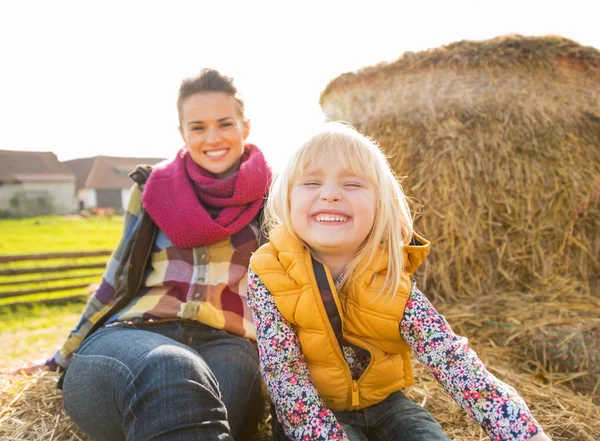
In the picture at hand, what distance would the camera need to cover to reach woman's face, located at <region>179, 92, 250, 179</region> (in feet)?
6.61

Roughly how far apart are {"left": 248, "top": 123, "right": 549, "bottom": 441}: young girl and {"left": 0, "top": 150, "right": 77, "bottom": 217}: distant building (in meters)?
7.57

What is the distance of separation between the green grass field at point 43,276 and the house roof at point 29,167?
791mm

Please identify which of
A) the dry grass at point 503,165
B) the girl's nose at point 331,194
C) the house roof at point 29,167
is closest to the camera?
the girl's nose at point 331,194

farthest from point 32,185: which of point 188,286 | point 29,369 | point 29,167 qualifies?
point 188,286

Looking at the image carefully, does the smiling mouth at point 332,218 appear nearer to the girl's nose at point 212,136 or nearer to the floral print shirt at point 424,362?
the floral print shirt at point 424,362

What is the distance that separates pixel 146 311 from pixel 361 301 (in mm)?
942

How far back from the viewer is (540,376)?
238cm

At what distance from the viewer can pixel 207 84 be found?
201 centimetres

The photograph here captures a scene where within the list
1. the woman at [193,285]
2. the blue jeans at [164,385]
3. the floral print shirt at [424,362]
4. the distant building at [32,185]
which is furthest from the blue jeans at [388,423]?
the distant building at [32,185]

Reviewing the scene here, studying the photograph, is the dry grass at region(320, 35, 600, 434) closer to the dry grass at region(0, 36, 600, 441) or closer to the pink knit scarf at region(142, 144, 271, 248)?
the dry grass at region(0, 36, 600, 441)

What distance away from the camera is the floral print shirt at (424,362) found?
1.21 metres

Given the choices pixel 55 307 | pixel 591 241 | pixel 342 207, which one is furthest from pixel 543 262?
pixel 55 307

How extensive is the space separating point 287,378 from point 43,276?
8377mm

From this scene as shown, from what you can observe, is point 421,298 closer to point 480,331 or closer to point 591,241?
point 480,331
